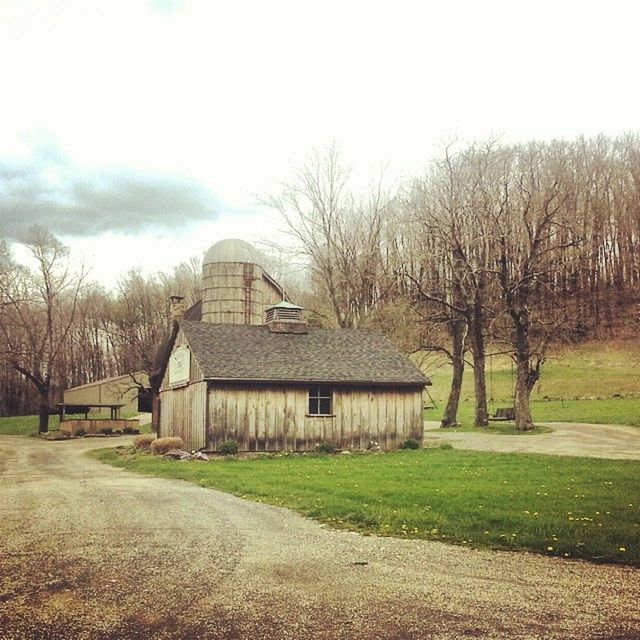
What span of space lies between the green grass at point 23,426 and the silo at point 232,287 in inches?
572

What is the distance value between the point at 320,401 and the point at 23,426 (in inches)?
1478

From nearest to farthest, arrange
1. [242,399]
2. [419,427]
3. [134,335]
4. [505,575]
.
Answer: [505,575], [242,399], [419,427], [134,335]

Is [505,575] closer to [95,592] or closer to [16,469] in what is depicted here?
[95,592]

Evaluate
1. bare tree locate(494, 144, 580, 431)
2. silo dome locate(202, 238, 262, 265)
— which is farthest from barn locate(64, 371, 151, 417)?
bare tree locate(494, 144, 580, 431)

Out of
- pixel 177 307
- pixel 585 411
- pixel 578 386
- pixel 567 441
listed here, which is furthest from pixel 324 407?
pixel 578 386

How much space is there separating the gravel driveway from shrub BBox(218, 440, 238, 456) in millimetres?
13465

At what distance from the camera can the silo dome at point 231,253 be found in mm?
36281

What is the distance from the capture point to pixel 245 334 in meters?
28.6

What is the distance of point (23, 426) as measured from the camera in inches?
2162

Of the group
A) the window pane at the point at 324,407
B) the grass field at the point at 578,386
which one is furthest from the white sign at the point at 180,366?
the grass field at the point at 578,386

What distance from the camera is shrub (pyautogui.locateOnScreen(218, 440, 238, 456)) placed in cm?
2425

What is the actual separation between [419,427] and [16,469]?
14.6 meters

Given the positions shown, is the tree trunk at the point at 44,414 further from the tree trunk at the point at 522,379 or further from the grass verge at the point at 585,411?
the tree trunk at the point at 522,379

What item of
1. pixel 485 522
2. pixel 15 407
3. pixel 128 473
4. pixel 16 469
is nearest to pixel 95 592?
pixel 485 522
